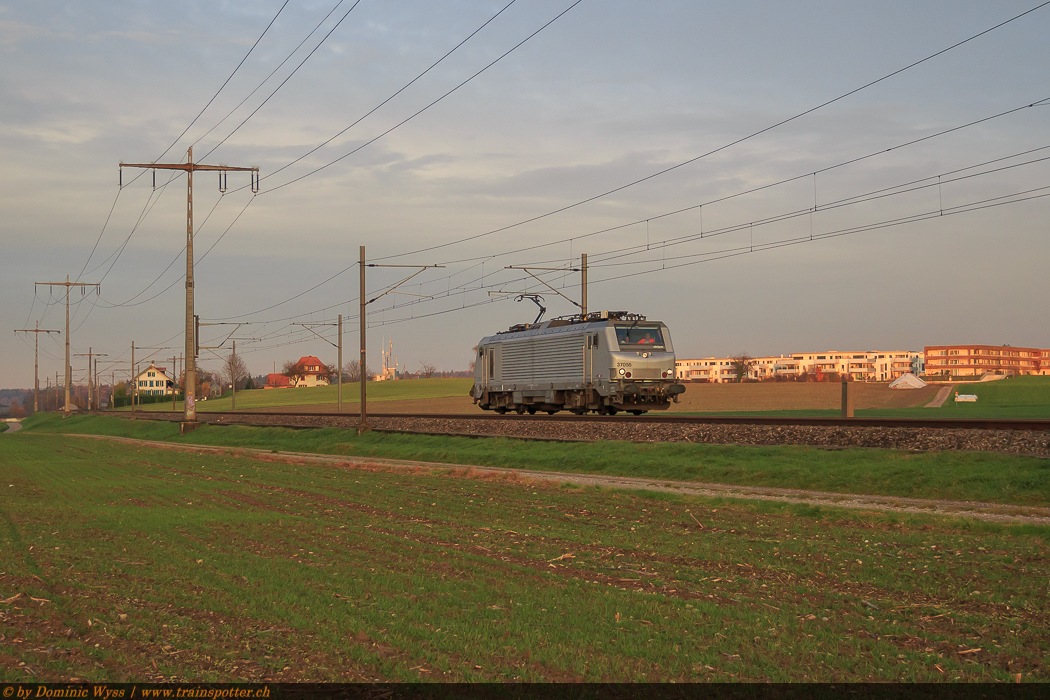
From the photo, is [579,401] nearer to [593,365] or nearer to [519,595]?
[593,365]

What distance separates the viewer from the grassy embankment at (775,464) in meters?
18.1

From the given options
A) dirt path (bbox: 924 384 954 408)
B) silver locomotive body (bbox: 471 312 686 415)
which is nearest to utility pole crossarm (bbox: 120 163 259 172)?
silver locomotive body (bbox: 471 312 686 415)

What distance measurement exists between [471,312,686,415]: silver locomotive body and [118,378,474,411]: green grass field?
226 feet

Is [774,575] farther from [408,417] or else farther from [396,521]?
[408,417]

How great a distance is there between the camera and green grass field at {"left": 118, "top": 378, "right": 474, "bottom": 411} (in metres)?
118

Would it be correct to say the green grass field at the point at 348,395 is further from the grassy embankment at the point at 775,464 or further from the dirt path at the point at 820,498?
the dirt path at the point at 820,498

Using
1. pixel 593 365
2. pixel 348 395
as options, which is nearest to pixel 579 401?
pixel 593 365

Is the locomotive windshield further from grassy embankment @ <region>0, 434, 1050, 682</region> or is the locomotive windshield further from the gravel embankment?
grassy embankment @ <region>0, 434, 1050, 682</region>

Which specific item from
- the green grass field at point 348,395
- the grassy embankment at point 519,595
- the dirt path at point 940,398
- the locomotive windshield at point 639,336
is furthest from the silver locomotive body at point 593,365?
the green grass field at point 348,395

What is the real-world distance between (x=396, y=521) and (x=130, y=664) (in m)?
8.40

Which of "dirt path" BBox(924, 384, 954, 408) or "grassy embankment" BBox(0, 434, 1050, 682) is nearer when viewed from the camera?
"grassy embankment" BBox(0, 434, 1050, 682)

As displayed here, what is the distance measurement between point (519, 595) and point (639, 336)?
96.1 ft

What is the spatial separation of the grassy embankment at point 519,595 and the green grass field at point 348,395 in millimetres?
98196

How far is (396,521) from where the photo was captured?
593 inches
